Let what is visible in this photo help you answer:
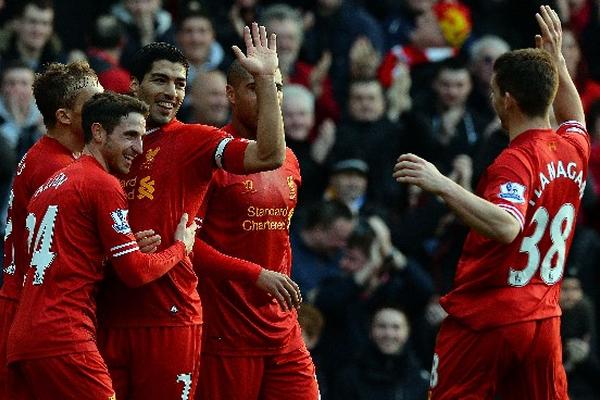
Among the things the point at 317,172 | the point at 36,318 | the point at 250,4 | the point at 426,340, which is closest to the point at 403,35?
the point at 250,4

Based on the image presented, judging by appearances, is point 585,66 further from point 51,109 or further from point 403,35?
point 51,109

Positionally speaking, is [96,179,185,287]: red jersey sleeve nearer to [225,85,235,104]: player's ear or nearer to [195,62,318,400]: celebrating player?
[195,62,318,400]: celebrating player

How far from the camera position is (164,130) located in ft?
29.9

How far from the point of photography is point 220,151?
29.0ft

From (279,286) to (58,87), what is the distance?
1730 millimetres

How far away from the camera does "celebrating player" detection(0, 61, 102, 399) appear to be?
29.9 ft

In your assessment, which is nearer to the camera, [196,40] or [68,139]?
[68,139]

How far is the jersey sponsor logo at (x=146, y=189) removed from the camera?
896cm

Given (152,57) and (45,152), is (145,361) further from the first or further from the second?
(152,57)

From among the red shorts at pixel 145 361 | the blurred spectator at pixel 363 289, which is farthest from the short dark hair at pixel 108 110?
the blurred spectator at pixel 363 289

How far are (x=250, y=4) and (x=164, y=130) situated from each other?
721 centimetres

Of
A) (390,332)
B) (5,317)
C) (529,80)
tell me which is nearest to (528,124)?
(529,80)

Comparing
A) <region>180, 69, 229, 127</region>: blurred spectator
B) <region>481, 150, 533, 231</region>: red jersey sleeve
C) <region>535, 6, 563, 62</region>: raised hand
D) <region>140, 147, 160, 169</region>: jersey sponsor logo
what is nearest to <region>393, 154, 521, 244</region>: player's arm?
<region>481, 150, 533, 231</region>: red jersey sleeve

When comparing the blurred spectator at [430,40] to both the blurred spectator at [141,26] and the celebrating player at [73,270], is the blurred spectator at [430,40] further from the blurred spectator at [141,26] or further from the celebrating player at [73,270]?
the celebrating player at [73,270]
